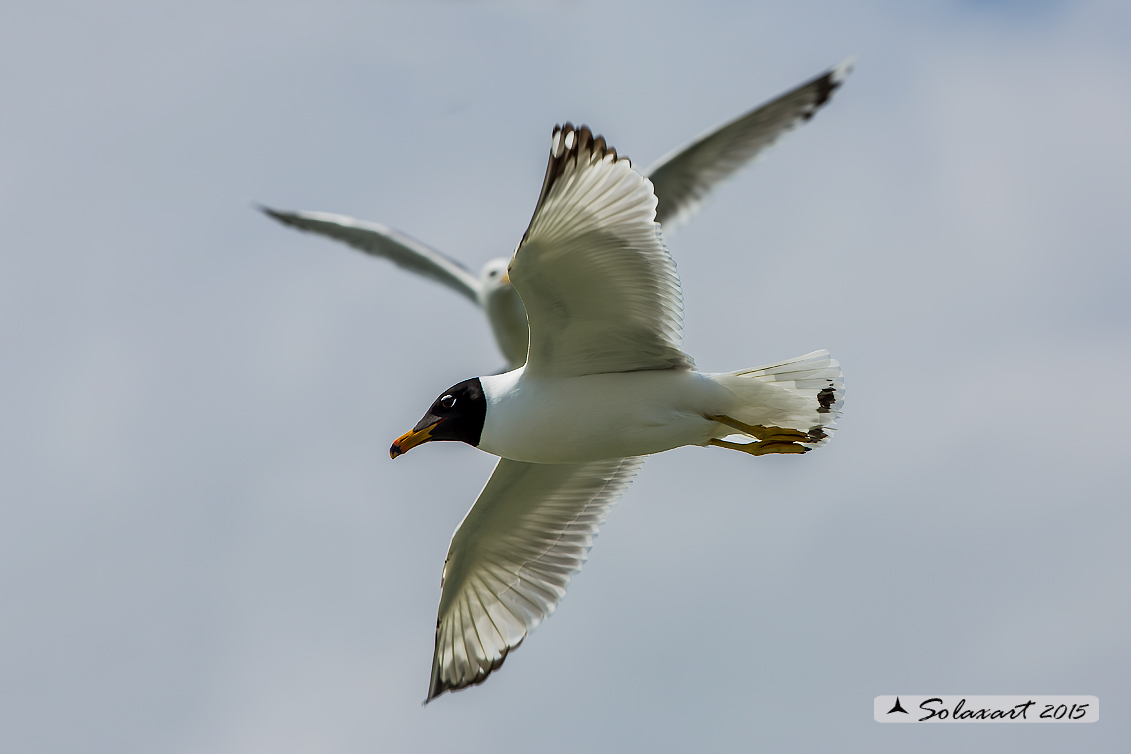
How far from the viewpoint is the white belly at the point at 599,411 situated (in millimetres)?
6148

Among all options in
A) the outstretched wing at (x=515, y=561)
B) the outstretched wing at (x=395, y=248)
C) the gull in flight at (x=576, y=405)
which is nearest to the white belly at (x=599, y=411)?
the gull in flight at (x=576, y=405)

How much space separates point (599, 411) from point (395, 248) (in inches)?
263

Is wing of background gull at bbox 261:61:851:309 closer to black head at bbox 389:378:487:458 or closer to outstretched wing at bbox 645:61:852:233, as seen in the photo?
outstretched wing at bbox 645:61:852:233

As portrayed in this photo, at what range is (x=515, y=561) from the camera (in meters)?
7.34

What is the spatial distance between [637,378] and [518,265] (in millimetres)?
1074

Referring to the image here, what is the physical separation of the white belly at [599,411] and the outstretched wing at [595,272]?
0.10 m

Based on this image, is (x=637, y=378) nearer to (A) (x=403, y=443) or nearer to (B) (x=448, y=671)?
(A) (x=403, y=443)

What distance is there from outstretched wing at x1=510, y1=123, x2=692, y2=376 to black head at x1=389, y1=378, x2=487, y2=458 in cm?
35

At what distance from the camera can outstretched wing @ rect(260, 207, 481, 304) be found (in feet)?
40.4

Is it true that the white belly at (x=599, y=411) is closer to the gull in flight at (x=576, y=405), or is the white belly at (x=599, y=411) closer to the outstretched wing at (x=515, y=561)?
the gull in flight at (x=576, y=405)

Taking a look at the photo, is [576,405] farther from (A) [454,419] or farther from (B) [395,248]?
(B) [395,248]

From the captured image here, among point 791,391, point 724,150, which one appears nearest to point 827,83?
point 724,150

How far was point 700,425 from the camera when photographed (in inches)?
246

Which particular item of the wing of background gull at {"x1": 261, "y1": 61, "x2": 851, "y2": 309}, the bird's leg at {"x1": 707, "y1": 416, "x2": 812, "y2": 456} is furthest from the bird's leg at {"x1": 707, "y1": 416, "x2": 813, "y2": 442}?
the wing of background gull at {"x1": 261, "y1": 61, "x2": 851, "y2": 309}
